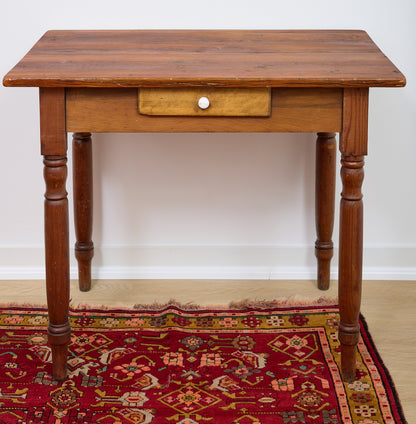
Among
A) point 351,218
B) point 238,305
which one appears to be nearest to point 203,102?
point 351,218

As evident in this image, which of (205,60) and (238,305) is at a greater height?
(205,60)

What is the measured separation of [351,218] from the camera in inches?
80.6

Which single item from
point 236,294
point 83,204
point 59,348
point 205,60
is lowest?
point 236,294

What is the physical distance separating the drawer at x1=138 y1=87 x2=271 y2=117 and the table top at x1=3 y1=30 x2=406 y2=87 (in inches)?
1.3

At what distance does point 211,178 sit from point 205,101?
0.87 m

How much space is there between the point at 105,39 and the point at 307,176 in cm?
90

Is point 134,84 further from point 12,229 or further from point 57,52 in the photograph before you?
point 12,229

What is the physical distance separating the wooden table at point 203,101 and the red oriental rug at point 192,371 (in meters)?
0.10

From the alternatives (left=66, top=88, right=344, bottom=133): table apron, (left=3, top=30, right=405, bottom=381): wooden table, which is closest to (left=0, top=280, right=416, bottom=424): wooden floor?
(left=3, top=30, right=405, bottom=381): wooden table

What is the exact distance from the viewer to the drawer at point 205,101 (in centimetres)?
196

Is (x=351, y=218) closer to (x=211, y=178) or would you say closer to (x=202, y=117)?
(x=202, y=117)

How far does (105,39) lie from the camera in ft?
7.66

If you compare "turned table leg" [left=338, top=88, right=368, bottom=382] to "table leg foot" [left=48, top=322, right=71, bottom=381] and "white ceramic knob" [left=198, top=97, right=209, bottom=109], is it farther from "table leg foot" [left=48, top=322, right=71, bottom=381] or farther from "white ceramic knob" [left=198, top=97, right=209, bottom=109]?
"table leg foot" [left=48, top=322, right=71, bottom=381]

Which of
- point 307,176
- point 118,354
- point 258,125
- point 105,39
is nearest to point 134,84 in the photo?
point 258,125
